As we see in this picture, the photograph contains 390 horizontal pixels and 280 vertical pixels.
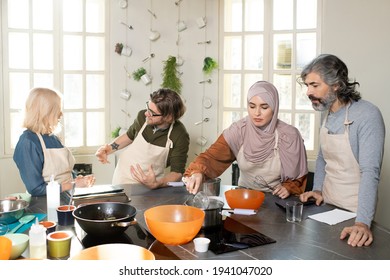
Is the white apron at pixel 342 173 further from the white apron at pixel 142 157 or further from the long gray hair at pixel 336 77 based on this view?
the white apron at pixel 142 157

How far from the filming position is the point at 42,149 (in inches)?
82.4

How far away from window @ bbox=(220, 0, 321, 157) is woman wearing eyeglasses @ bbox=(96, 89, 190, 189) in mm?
1202

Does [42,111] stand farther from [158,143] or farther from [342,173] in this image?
[342,173]

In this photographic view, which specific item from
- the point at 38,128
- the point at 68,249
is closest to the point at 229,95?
the point at 38,128

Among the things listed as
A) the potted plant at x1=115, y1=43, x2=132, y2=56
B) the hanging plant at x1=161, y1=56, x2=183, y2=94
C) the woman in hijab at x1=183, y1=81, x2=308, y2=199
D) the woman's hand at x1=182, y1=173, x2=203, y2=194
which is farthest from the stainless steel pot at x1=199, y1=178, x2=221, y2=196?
the potted plant at x1=115, y1=43, x2=132, y2=56

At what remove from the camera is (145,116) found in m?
2.79

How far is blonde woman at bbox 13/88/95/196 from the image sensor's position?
78.4 inches

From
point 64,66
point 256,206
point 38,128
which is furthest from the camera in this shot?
point 64,66

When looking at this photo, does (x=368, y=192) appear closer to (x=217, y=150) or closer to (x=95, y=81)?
(x=217, y=150)

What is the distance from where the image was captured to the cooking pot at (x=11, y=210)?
1.51 meters

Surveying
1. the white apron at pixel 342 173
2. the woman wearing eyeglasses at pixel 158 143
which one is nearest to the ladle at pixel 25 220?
the woman wearing eyeglasses at pixel 158 143

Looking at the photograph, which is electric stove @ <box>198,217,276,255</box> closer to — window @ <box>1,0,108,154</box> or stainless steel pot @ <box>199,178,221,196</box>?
stainless steel pot @ <box>199,178,221,196</box>

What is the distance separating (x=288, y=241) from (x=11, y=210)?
102 centimetres
